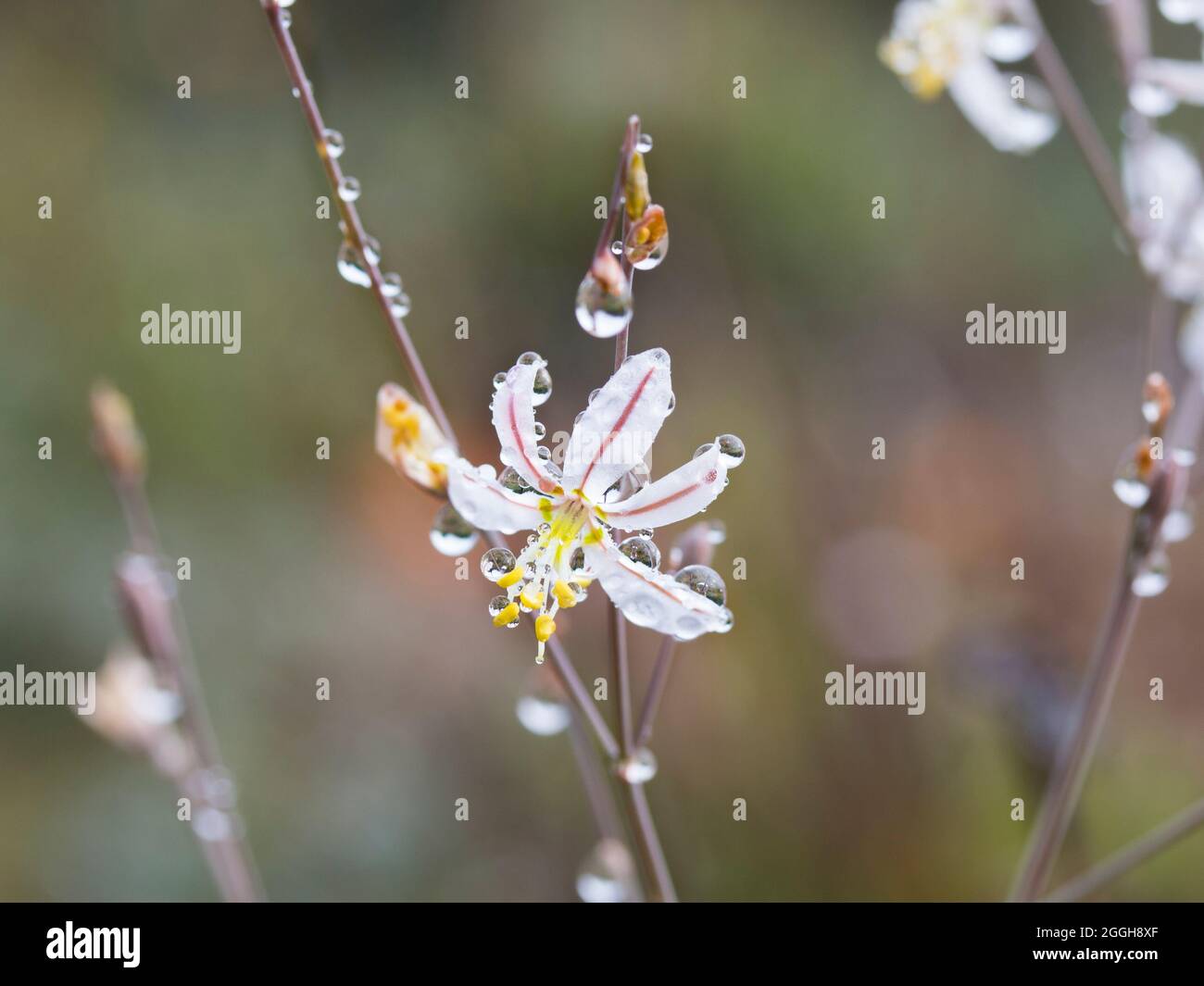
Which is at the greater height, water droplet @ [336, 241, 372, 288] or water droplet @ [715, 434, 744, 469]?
water droplet @ [336, 241, 372, 288]

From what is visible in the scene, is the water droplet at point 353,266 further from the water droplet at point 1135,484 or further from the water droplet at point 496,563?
the water droplet at point 1135,484

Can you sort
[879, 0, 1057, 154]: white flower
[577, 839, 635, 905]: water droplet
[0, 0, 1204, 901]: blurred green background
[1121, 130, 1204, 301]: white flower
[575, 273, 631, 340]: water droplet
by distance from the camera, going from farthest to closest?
[0, 0, 1204, 901]: blurred green background → [879, 0, 1057, 154]: white flower → [1121, 130, 1204, 301]: white flower → [577, 839, 635, 905]: water droplet → [575, 273, 631, 340]: water droplet

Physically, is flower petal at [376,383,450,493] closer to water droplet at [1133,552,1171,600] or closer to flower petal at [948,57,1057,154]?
water droplet at [1133,552,1171,600]

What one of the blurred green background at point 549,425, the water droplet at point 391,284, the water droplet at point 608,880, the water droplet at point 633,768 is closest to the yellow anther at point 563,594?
the water droplet at point 633,768

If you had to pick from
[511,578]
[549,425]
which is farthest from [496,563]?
[549,425]

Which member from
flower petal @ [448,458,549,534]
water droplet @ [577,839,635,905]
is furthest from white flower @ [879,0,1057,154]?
water droplet @ [577,839,635,905]

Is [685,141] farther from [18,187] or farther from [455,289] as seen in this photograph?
[18,187]

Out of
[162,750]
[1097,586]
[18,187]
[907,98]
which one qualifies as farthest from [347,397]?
[1097,586]
